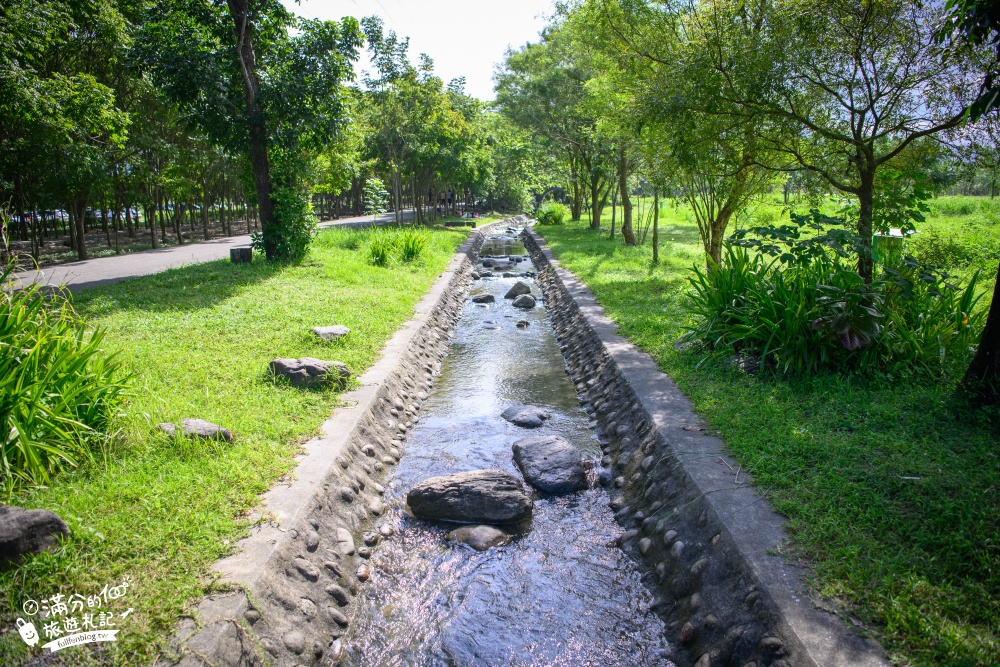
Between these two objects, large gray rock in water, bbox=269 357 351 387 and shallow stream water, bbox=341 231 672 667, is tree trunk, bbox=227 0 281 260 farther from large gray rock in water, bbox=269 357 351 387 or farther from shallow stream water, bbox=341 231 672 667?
shallow stream water, bbox=341 231 672 667

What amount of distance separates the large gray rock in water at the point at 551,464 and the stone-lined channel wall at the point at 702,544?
1.14 ft

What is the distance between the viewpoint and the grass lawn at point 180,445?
2928 millimetres

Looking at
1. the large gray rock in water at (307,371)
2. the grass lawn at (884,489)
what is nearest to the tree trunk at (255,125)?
the large gray rock in water at (307,371)

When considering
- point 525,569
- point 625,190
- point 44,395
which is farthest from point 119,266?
point 525,569

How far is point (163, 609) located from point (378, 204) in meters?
27.1

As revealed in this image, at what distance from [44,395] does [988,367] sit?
6.97 m

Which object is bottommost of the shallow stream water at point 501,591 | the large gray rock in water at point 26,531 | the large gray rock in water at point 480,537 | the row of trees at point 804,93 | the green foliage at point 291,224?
the shallow stream water at point 501,591

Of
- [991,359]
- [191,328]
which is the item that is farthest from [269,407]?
[991,359]

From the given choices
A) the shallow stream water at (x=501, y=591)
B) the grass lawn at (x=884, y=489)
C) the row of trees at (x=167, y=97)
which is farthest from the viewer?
the row of trees at (x=167, y=97)

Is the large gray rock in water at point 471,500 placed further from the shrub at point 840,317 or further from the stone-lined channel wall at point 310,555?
the shrub at point 840,317

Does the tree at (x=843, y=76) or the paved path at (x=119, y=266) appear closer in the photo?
the tree at (x=843, y=76)

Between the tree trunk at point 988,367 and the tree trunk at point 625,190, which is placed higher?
the tree trunk at point 625,190

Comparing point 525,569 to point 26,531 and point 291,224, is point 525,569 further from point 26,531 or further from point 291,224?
point 291,224

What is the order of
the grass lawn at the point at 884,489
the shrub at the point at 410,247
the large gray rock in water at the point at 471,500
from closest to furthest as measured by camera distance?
1. the grass lawn at the point at 884,489
2. the large gray rock in water at the point at 471,500
3. the shrub at the point at 410,247
